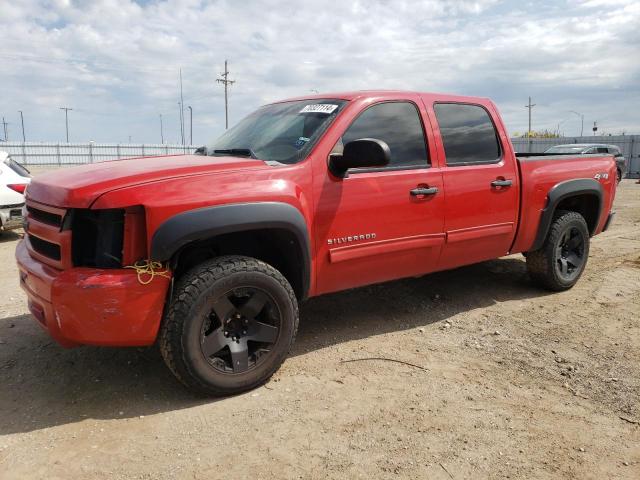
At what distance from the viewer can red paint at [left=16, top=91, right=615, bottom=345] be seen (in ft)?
9.36

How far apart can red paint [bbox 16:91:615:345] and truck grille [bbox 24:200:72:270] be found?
0.6 inches

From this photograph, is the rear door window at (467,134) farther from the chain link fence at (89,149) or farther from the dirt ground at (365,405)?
the chain link fence at (89,149)

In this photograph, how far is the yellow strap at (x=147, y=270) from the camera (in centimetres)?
287

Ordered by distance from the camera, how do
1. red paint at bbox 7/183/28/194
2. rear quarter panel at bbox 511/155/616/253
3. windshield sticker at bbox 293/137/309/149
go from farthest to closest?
red paint at bbox 7/183/28/194 < rear quarter panel at bbox 511/155/616/253 < windshield sticker at bbox 293/137/309/149

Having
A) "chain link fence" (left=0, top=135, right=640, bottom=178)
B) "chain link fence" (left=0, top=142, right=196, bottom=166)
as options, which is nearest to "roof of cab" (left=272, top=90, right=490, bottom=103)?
"chain link fence" (left=0, top=135, right=640, bottom=178)

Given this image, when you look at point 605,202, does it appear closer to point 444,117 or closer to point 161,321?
point 444,117

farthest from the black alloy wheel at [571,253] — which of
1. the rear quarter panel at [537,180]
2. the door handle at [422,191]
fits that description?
the door handle at [422,191]

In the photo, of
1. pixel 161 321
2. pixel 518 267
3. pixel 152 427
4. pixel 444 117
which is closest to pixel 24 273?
pixel 161 321

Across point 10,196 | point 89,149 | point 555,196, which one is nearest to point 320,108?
point 555,196

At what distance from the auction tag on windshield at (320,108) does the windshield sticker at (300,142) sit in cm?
29

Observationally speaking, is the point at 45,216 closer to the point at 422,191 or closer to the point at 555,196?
the point at 422,191

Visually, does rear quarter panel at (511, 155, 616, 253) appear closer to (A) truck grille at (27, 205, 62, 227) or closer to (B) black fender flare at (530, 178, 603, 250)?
(B) black fender flare at (530, 178, 603, 250)

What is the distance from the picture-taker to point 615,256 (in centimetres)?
697

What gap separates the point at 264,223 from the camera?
10.3 feet
